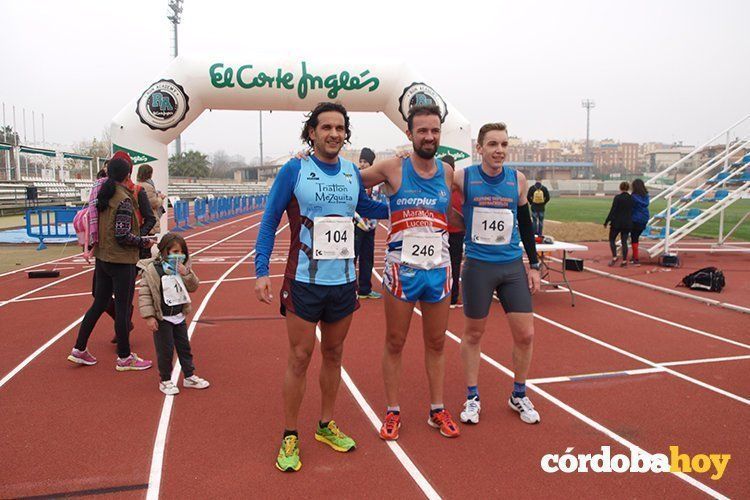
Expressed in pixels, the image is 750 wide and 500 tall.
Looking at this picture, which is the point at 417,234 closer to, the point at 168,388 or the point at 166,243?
the point at 166,243

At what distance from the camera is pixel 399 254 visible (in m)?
3.28

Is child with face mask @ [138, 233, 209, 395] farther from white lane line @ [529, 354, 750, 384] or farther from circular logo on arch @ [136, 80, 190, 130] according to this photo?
circular logo on arch @ [136, 80, 190, 130]

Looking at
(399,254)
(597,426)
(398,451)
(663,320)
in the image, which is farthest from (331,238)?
(663,320)

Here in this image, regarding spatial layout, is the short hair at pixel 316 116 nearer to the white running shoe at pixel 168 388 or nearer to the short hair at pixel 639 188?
the white running shoe at pixel 168 388

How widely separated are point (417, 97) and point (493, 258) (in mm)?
7764

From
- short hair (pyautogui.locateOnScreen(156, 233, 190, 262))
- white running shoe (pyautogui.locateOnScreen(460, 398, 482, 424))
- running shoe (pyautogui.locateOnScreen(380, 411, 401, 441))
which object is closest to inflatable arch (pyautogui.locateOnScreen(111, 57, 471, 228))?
short hair (pyautogui.locateOnScreen(156, 233, 190, 262))

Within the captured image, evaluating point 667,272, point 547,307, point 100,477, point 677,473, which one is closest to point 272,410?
point 100,477

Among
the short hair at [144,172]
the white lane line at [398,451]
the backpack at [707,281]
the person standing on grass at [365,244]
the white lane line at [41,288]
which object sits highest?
the short hair at [144,172]

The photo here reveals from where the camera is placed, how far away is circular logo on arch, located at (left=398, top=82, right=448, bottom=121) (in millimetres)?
10734

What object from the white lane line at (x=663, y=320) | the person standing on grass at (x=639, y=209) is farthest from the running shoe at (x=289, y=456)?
the person standing on grass at (x=639, y=209)

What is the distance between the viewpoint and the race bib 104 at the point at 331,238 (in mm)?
2953

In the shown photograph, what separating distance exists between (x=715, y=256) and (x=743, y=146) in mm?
2801

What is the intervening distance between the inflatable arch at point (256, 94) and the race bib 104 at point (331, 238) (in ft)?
26.0

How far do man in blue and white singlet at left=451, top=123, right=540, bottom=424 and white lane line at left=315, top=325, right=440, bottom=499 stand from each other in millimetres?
595
